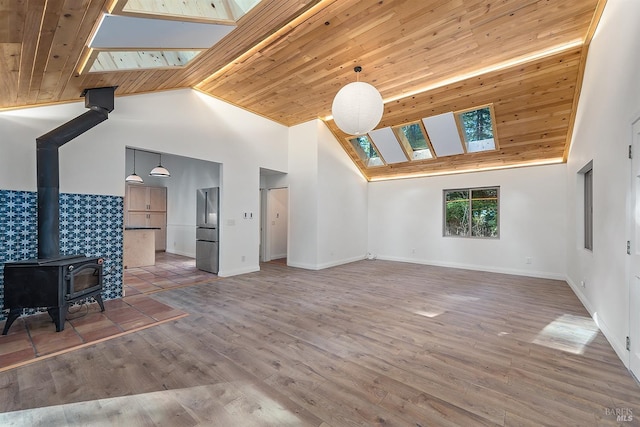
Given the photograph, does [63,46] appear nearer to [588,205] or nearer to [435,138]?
[435,138]

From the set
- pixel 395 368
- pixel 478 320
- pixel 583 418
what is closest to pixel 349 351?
pixel 395 368

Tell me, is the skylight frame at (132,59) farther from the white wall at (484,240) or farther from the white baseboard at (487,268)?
the white baseboard at (487,268)

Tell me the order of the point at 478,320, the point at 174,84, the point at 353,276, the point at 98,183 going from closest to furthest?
the point at 478,320
the point at 98,183
the point at 174,84
the point at 353,276

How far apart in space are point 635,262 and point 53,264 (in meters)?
5.15

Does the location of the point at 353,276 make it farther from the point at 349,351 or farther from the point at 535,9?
the point at 535,9

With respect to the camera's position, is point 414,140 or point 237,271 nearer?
point 237,271

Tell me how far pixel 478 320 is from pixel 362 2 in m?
3.72

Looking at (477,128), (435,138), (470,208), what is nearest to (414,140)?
(435,138)

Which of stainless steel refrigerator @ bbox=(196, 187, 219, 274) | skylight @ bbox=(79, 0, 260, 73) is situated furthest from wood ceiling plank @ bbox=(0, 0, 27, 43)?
stainless steel refrigerator @ bbox=(196, 187, 219, 274)

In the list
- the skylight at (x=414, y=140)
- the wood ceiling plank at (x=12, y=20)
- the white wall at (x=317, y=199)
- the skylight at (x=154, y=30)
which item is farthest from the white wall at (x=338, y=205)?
the wood ceiling plank at (x=12, y=20)

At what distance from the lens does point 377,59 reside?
3.79m

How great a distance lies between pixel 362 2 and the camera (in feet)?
9.25

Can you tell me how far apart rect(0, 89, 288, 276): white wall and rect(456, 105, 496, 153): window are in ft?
12.7

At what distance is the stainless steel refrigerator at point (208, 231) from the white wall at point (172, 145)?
0.92 ft
